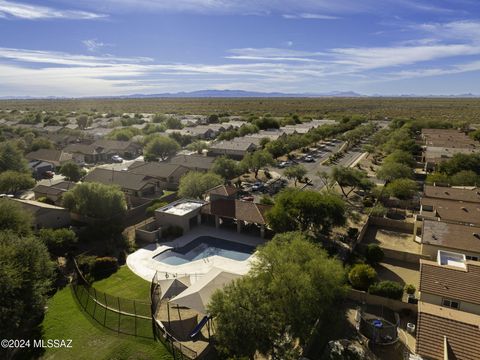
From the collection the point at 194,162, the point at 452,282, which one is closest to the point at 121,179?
the point at 194,162

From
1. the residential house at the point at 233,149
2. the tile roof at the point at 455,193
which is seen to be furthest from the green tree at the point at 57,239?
the residential house at the point at 233,149

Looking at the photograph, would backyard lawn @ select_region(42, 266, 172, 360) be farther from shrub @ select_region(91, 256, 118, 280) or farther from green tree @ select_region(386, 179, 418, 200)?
green tree @ select_region(386, 179, 418, 200)

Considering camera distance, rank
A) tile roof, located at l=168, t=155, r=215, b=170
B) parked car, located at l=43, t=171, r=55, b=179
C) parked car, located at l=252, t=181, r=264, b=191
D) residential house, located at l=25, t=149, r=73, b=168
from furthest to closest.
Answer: residential house, located at l=25, t=149, r=73, b=168 < parked car, located at l=43, t=171, r=55, b=179 < tile roof, located at l=168, t=155, r=215, b=170 < parked car, located at l=252, t=181, r=264, b=191

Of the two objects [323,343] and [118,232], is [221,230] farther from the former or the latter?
[323,343]

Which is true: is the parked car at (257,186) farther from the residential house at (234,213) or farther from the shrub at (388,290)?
the shrub at (388,290)

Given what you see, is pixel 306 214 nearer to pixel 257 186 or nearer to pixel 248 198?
pixel 248 198

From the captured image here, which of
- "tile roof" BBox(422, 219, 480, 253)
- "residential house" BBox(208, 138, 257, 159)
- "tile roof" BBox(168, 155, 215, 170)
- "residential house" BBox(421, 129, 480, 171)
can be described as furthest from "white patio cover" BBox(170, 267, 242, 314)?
"residential house" BBox(421, 129, 480, 171)
